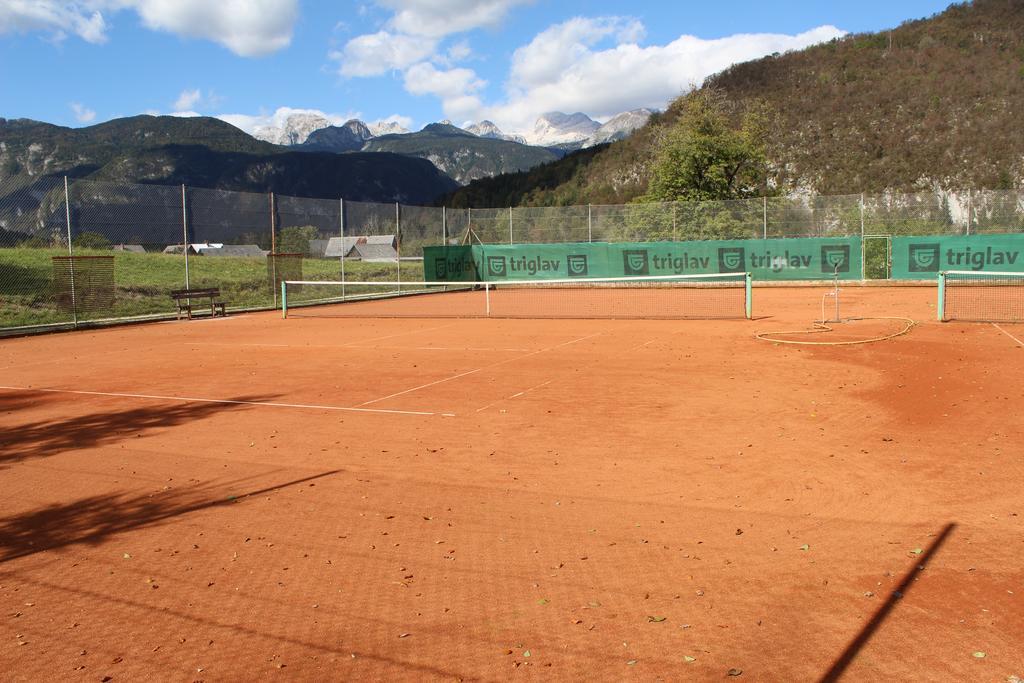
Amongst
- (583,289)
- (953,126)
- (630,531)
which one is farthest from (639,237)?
(953,126)

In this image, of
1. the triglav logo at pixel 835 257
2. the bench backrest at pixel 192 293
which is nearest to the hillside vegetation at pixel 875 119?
the triglav logo at pixel 835 257

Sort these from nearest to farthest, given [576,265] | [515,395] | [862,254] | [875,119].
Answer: [515,395], [862,254], [576,265], [875,119]

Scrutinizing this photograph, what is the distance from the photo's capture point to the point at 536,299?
90.6ft

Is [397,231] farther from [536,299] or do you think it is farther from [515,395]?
[515,395]

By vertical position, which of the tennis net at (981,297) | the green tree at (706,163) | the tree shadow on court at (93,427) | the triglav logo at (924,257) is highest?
the green tree at (706,163)

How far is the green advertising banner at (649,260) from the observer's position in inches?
1179

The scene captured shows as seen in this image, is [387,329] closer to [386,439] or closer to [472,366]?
[472,366]

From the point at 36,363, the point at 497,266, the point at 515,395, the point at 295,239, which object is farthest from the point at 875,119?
the point at 36,363

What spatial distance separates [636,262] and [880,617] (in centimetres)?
2831

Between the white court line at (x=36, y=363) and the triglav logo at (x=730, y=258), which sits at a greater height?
→ the triglav logo at (x=730, y=258)

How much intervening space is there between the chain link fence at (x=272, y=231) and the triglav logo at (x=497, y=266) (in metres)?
2.16

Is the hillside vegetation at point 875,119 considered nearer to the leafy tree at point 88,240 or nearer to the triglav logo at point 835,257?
the triglav logo at point 835,257

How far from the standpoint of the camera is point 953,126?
7969 centimetres

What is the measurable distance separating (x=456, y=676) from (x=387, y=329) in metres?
15.3
